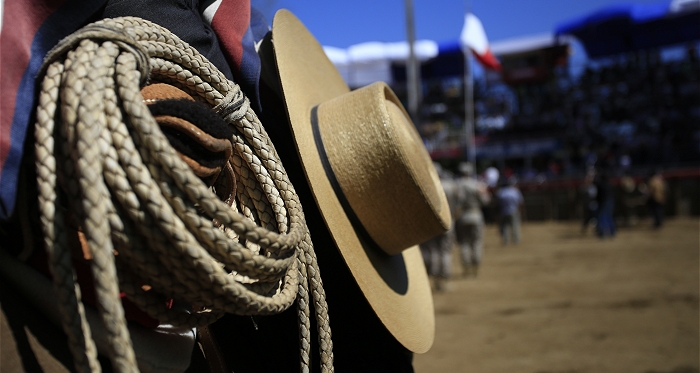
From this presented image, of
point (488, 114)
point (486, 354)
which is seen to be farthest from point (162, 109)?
point (488, 114)

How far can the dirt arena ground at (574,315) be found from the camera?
425cm

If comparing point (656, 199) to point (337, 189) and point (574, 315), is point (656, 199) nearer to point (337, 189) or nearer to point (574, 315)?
point (574, 315)

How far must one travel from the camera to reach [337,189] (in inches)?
57.7

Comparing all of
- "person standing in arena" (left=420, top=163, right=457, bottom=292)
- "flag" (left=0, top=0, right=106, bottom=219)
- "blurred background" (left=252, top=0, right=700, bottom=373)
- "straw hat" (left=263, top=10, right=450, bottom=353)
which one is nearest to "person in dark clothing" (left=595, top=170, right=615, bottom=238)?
"blurred background" (left=252, top=0, right=700, bottom=373)

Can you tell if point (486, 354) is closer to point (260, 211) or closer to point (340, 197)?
point (340, 197)

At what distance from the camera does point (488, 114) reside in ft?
95.7

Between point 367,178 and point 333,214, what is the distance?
184mm

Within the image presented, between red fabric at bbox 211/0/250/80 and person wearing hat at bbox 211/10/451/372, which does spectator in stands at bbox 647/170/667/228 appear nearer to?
person wearing hat at bbox 211/10/451/372

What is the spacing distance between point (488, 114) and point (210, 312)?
29.3m

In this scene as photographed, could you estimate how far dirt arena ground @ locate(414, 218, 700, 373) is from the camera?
14.0ft

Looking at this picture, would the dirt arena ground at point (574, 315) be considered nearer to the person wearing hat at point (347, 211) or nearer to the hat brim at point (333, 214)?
the hat brim at point (333, 214)

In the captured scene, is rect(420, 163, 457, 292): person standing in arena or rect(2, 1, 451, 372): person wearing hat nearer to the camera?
rect(2, 1, 451, 372): person wearing hat

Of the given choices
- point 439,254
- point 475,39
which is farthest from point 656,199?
point 439,254

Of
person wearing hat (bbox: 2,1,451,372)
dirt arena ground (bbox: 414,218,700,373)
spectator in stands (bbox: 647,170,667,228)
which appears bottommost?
spectator in stands (bbox: 647,170,667,228)
